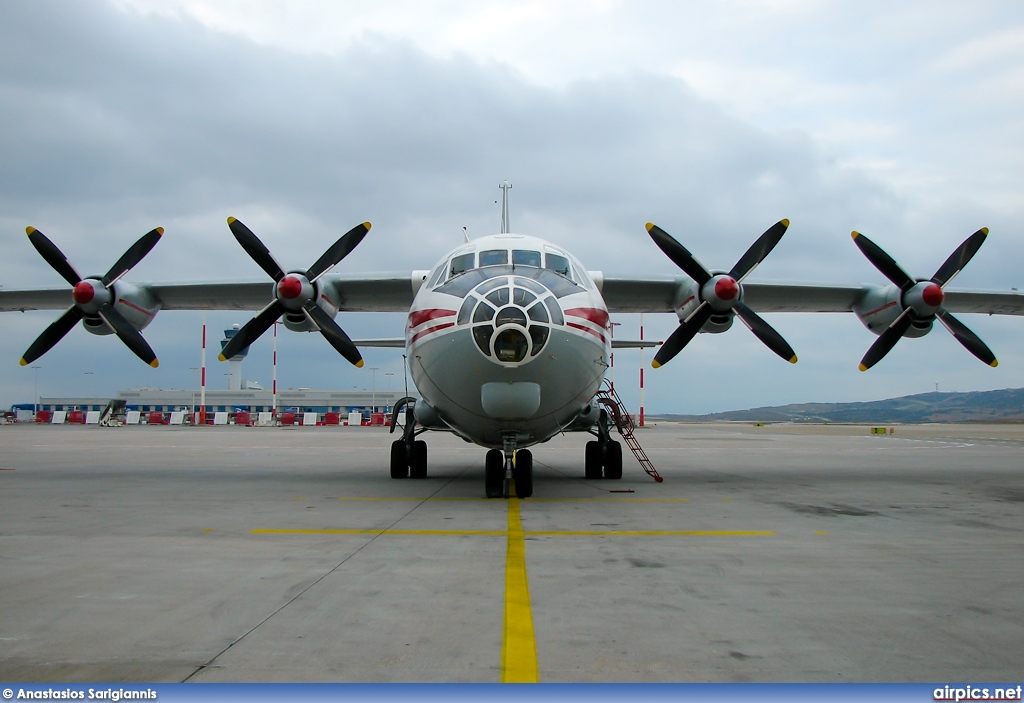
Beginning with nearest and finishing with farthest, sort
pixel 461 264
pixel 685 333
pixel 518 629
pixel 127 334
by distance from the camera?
pixel 518 629, pixel 461 264, pixel 685 333, pixel 127 334

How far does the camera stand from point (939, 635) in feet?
14.0

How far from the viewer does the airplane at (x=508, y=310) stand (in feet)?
33.0

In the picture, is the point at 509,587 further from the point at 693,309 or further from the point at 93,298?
the point at 93,298

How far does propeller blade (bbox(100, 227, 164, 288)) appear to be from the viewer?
50.0ft

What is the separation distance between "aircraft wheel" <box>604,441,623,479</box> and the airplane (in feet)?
0.08

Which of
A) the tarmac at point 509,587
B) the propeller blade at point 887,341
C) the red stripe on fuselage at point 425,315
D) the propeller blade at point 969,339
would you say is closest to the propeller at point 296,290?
the red stripe on fuselage at point 425,315

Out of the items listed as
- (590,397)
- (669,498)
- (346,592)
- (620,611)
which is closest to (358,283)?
(590,397)

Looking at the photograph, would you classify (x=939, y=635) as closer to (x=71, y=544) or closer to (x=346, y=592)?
(x=346, y=592)

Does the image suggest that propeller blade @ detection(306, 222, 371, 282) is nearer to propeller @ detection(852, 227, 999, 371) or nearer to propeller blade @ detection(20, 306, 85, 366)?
propeller blade @ detection(20, 306, 85, 366)

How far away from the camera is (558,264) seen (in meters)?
11.8

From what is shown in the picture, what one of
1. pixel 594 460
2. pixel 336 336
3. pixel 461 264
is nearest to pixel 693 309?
pixel 594 460

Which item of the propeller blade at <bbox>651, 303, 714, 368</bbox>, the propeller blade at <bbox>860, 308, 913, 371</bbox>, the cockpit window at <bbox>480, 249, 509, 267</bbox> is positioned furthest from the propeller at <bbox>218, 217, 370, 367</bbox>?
the propeller blade at <bbox>860, 308, 913, 371</bbox>

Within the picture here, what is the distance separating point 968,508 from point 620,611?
7800 mm

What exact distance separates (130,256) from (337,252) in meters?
4.52
